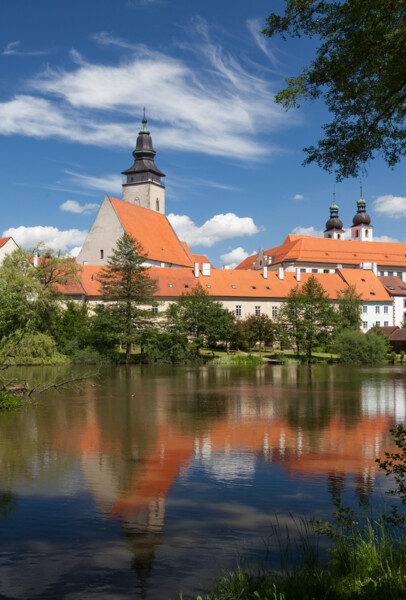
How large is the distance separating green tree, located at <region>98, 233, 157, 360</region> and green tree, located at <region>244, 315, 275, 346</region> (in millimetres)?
9909

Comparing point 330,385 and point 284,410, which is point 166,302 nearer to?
point 330,385

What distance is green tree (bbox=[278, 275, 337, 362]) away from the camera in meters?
57.8

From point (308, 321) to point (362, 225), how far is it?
78626 mm

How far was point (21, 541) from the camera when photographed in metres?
8.08

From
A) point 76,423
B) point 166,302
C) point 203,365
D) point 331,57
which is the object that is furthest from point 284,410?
point 166,302

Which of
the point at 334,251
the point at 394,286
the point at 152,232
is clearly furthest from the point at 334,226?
the point at 152,232

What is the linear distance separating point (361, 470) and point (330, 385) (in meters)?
20.6

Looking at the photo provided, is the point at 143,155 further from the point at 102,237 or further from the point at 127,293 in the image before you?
the point at 127,293

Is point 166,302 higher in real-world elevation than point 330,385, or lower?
higher

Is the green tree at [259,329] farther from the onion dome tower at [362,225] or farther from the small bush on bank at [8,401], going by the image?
the onion dome tower at [362,225]

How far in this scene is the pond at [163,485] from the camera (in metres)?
7.25

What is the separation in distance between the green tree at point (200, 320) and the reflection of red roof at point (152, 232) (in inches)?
860

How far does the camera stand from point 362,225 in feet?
427

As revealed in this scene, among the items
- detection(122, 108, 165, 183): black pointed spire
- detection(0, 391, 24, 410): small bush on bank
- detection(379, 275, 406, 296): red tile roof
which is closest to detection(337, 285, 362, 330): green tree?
detection(379, 275, 406, 296): red tile roof
